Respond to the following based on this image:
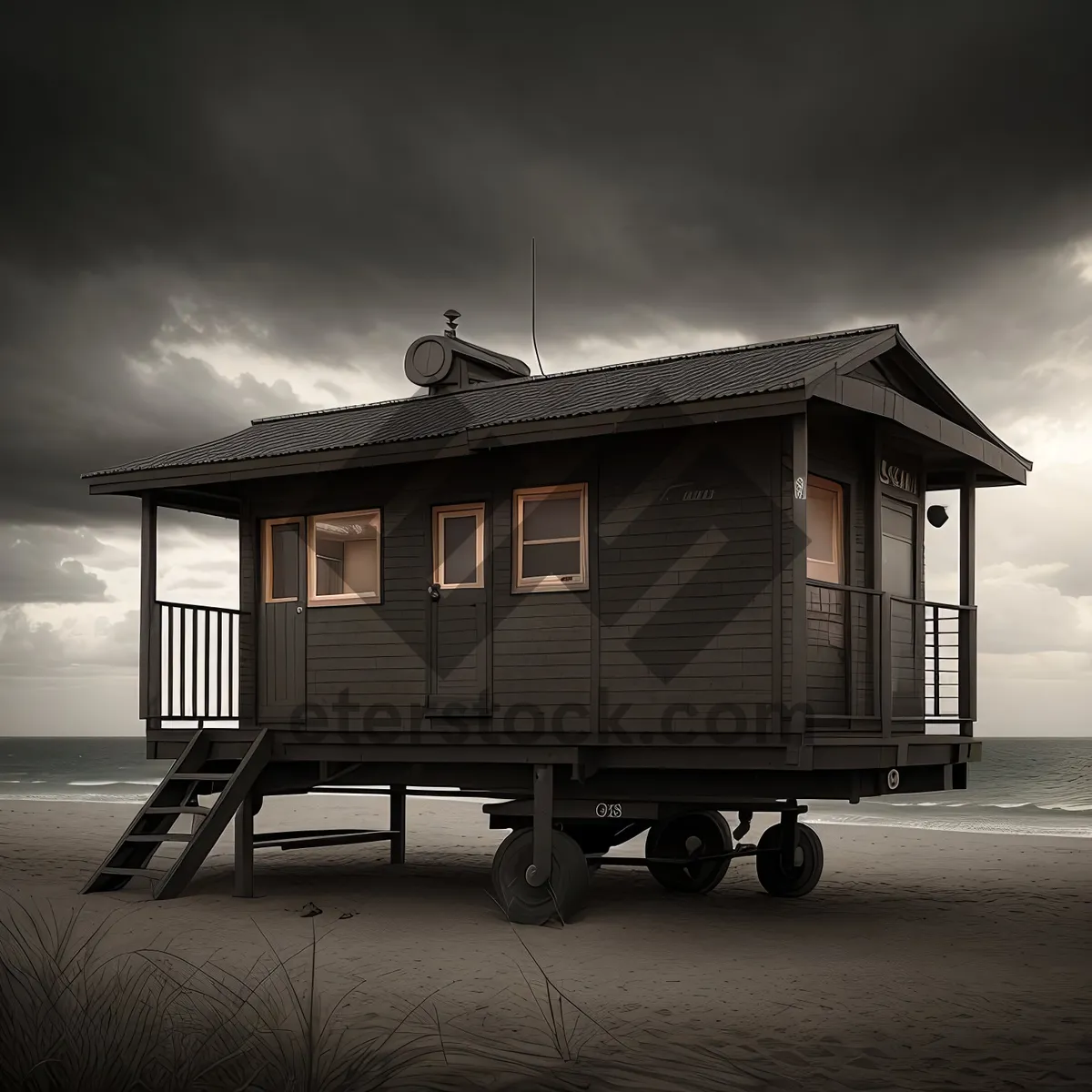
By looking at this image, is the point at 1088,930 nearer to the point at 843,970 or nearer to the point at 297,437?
the point at 843,970

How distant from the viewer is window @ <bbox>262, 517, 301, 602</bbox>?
14.2 metres

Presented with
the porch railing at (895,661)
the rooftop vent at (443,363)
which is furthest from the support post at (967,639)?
the rooftop vent at (443,363)

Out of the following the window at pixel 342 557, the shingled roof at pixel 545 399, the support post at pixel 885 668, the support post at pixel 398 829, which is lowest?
the support post at pixel 398 829

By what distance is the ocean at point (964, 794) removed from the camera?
32875 mm

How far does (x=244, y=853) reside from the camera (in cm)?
1349

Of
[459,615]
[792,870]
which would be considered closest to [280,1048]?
[459,615]

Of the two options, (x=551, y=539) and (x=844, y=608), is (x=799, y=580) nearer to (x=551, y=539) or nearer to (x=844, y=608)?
(x=844, y=608)

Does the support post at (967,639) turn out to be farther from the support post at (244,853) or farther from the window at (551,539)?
the support post at (244,853)

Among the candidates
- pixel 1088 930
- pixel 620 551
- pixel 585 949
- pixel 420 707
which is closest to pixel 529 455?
pixel 620 551

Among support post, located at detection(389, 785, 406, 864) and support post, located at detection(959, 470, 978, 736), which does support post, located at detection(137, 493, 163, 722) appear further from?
support post, located at detection(959, 470, 978, 736)

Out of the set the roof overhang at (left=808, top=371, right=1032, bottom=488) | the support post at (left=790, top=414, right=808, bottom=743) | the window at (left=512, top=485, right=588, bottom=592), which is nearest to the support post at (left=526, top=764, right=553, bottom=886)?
the window at (left=512, top=485, right=588, bottom=592)

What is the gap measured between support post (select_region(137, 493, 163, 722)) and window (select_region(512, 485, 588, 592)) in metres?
4.39

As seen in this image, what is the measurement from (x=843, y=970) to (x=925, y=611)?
5.19 meters

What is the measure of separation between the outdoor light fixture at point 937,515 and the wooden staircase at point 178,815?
7364 millimetres
